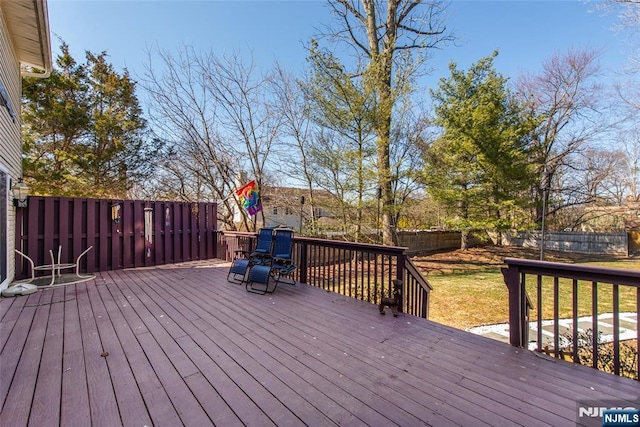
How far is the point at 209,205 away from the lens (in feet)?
25.1

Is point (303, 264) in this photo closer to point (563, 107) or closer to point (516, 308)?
point (516, 308)

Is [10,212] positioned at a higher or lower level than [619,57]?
lower

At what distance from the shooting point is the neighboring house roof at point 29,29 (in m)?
4.17

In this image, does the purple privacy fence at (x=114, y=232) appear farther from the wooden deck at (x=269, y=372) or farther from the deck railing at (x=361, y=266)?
the wooden deck at (x=269, y=372)

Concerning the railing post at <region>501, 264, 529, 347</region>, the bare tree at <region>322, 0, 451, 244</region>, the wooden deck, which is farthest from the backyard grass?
the wooden deck

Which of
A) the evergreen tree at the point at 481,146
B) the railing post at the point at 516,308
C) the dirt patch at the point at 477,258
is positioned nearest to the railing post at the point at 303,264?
the railing post at the point at 516,308

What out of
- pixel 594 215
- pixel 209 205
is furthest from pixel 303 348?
pixel 594 215

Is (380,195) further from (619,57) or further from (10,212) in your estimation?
(619,57)

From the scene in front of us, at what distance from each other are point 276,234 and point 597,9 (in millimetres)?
9941

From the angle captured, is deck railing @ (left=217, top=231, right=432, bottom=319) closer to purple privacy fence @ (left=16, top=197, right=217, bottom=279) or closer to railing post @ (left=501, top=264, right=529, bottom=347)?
purple privacy fence @ (left=16, top=197, right=217, bottom=279)

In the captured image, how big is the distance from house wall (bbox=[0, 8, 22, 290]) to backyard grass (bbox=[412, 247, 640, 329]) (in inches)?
295

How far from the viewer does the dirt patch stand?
11.2m

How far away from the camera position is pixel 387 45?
8461 millimetres

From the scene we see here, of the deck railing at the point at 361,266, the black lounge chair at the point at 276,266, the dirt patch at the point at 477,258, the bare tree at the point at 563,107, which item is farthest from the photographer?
the bare tree at the point at 563,107
